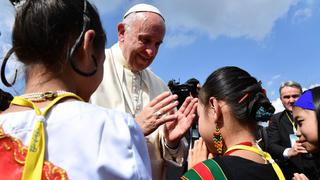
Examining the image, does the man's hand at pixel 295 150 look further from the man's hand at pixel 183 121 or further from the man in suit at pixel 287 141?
the man's hand at pixel 183 121

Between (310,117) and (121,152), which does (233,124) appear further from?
(121,152)

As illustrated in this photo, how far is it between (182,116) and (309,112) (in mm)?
909

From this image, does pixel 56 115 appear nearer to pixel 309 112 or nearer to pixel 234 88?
pixel 234 88

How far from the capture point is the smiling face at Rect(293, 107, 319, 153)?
2.80 m

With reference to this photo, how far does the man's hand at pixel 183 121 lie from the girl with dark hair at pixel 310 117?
78 centimetres

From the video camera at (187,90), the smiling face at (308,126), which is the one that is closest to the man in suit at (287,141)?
the video camera at (187,90)

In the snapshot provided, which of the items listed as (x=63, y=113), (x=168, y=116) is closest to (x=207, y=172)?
(x=168, y=116)

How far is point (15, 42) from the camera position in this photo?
1427mm

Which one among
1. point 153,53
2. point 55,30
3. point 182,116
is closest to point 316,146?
point 182,116

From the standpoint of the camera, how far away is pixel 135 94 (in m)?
3.52

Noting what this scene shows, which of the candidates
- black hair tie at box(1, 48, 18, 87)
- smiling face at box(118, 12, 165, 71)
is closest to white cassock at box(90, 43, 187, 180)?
smiling face at box(118, 12, 165, 71)

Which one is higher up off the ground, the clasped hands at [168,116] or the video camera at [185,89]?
A: the video camera at [185,89]

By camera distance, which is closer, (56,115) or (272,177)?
(56,115)

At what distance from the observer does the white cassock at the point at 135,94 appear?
310 cm
